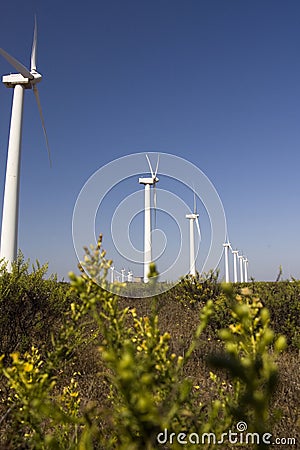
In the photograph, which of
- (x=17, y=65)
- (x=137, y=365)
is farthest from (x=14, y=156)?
(x=137, y=365)

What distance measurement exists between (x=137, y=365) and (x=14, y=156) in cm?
1325

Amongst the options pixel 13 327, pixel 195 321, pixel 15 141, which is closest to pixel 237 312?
pixel 13 327

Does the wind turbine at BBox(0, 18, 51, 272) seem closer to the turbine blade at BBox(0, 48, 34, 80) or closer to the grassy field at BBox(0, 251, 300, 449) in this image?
the turbine blade at BBox(0, 48, 34, 80)

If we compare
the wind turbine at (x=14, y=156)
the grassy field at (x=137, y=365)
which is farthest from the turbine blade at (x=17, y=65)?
the grassy field at (x=137, y=365)

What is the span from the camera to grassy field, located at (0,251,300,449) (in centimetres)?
93

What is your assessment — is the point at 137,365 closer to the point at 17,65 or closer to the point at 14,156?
the point at 14,156

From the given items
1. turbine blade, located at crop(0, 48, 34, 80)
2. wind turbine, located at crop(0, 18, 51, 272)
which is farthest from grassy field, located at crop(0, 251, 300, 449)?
turbine blade, located at crop(0, 48, 34, 80)

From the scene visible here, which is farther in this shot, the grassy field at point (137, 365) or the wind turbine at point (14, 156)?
the wind turbine at point (14, 156)

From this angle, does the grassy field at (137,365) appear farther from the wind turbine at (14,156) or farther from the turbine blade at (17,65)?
the turbine blade at (17,65)

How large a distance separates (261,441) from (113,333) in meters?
0.47

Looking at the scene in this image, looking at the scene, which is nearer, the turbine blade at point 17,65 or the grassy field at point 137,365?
the grassy field at point 137,365

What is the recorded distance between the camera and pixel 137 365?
3.63 feet

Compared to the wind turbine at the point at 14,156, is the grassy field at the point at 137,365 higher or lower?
lower

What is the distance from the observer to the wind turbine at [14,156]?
41.4ft
